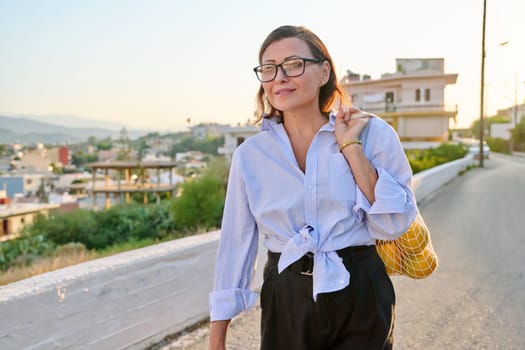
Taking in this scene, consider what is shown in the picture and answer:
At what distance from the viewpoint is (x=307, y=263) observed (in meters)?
1.59

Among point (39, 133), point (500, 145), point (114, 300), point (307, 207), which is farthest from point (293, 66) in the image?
point (39, 133)

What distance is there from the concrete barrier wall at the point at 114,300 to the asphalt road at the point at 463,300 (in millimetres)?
241

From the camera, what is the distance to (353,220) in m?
1.58

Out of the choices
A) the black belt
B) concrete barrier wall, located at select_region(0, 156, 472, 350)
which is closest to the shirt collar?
the black belt

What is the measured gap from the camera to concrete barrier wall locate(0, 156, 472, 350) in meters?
2.53

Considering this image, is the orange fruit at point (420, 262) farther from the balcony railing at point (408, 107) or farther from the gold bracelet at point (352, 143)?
the balcony railing at point (408, 107)

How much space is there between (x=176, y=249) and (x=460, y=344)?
7.11 ft

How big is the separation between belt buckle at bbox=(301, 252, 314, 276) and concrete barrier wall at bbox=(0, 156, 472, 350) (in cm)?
168

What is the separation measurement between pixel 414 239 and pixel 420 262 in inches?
4.3

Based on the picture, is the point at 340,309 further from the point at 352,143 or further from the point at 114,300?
the point at 114,300

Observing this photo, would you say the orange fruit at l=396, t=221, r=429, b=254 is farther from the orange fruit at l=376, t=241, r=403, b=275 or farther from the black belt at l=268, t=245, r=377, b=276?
the black belt at l=268, t=245, r=377, b=276

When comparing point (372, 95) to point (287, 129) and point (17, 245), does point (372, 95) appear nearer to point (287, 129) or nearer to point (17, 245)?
point (17, 245)

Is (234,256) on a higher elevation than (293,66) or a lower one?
lower

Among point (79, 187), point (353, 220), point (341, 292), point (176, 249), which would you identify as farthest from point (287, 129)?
point (79, 187)
